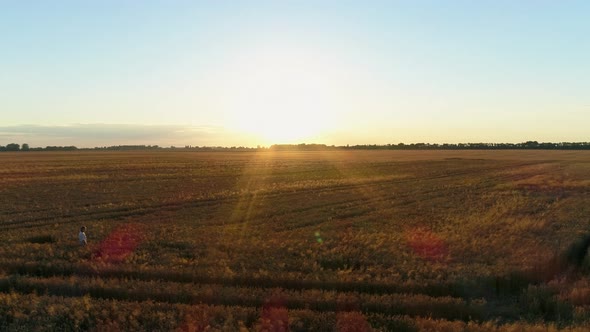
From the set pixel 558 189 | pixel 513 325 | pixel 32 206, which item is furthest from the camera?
pixel 558 189

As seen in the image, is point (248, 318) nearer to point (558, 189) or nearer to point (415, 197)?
point (415, 197)

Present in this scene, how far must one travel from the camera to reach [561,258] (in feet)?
50.8

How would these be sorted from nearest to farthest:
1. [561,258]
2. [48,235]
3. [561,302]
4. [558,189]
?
[561,302]
[561,258]
[48,235]
[558,189]

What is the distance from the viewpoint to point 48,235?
1927 cm

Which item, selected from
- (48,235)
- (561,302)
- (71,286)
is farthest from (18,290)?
(561,302)

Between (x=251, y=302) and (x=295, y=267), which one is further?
(x=295, y=267)

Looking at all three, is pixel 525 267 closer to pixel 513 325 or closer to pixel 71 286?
pixel 513 325

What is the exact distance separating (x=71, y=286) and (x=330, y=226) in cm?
1259

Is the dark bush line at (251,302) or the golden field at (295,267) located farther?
the dark bush line at (251,302)

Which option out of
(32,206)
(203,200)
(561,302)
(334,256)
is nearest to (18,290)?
(334,256)

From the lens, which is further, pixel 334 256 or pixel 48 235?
pixel 48 235

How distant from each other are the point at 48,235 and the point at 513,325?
Answer: 1679cm

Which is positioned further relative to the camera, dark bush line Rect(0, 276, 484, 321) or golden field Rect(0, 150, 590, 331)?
dark bush line Rect(0, 276, 484, 321)

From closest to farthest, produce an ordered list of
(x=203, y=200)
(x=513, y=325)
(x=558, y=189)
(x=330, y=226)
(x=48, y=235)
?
(x=513, y=325) < (x=48, y=235) < (x=330, y=226) < (x=203, y=200) < (x=558, y=189)
